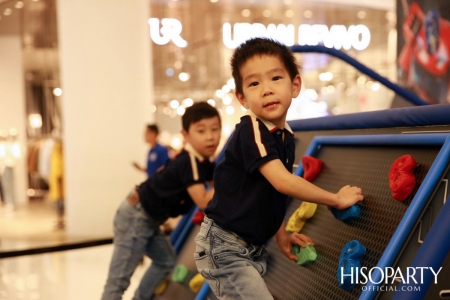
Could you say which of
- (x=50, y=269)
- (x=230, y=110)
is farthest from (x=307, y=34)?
(x=50, y=269)

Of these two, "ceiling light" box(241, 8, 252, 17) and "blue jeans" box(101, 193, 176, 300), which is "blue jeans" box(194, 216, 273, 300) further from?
"ceiling light" box(241, 8, 252, 17)

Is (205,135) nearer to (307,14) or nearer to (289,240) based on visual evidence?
(289,240)

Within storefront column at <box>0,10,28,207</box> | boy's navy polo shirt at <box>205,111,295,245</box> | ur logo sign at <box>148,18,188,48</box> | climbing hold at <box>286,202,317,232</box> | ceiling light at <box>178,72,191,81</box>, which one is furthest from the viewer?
ceiling light at <box>178,72,191,81</box>

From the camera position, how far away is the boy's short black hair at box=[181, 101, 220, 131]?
2.70m

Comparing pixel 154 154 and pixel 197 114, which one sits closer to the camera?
pixel 197 114

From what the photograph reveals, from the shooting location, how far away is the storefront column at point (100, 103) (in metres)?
7.35

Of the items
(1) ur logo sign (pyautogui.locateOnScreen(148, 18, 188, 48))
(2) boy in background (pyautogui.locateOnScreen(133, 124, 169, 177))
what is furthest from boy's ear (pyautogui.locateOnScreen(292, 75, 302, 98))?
(1) ur logo sign (pyautogui.locateOnScreen(148, 18, 188, 48))

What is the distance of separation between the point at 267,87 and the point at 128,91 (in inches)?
234

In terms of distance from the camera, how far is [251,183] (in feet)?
5.75

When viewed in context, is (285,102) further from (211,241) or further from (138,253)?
(138,253)

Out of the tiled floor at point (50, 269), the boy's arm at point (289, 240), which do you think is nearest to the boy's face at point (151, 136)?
the tiled floor at point (50, 269)

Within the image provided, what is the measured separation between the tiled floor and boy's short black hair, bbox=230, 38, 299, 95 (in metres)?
2.75

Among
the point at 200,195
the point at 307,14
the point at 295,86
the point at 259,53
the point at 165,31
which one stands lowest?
the point at 200,195

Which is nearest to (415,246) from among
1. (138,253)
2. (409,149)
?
(409,149)
